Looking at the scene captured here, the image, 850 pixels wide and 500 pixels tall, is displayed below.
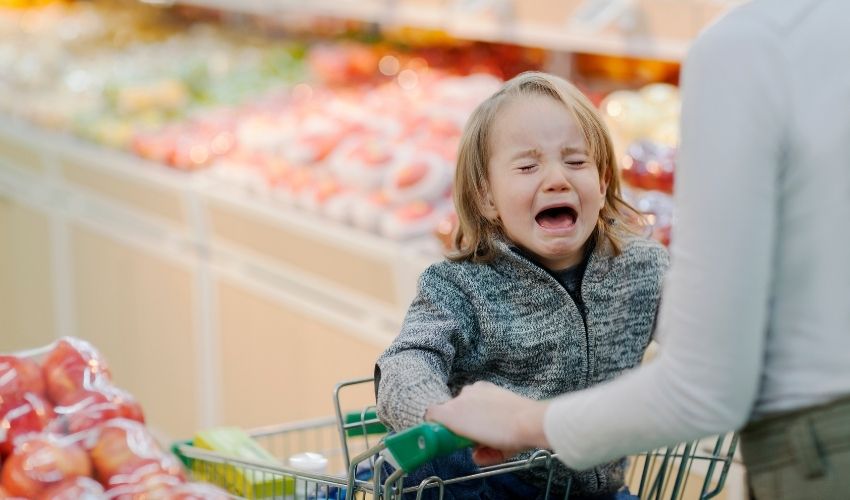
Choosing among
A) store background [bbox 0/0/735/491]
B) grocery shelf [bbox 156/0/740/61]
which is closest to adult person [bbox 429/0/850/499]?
store background [bbox 0/0/735/491]

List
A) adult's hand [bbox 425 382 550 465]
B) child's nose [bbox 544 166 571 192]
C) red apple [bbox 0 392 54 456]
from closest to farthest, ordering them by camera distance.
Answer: adult's hand [bbox 425 382 550 465] → red apple [bbox 0 392 54 456] → child's nose [bbox 544 166 571 192]

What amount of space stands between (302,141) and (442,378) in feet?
8.68

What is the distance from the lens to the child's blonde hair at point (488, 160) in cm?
181

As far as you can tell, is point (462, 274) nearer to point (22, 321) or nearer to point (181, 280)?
point (181, 280)

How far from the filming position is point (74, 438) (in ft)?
5.35

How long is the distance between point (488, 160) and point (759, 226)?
730mm

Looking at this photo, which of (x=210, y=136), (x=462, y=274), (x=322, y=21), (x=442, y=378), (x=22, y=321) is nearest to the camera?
(x=442, y=378)

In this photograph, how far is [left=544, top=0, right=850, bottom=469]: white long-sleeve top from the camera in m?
1.15

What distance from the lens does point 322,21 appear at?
5.79 metres

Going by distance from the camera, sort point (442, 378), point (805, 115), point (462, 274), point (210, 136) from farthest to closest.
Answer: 1. point (210, 136)
2. point (462, 274)
3. point (442, 378)
4. point (805, 115)

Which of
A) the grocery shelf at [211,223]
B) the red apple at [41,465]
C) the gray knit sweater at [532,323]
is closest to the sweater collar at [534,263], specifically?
the gray knit sweater at [532,323]

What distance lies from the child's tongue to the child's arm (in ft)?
0.49

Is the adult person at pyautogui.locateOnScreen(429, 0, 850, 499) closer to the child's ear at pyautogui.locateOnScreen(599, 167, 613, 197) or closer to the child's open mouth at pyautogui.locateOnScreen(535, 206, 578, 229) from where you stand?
the child's open mouth at pyautogui.locateOnScreen(535, 206, 578, 229)

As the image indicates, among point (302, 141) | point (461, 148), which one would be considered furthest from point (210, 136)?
point (461, 148)
